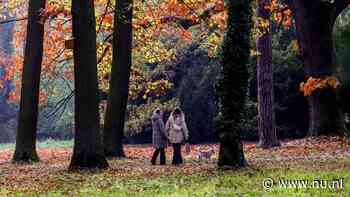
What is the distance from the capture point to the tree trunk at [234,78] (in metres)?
12.6

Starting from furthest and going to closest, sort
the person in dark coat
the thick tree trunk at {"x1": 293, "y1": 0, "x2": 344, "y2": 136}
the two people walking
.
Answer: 1. the thick tree trunk at {"x1": 293, "y1": 0, "x2": 344, "y2": 136}
2. the person in dark coat
3. the two people walking

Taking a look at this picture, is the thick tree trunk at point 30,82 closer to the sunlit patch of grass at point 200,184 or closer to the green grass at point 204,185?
the sunlit patch of grass at point 200,184

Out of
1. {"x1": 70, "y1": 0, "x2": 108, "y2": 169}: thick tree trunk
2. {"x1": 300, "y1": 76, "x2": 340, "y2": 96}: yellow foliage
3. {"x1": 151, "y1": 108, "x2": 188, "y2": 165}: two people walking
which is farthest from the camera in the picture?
{"x1": 300, "y1": 76, "x2": 340, "y2": 96}: yellow foliage

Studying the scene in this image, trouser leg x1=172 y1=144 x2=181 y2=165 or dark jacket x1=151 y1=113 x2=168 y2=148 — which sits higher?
dark jacket x1=151 y1=113 x2=168 y2=148

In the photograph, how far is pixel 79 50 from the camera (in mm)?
14391

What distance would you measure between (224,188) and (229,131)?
10.7ft

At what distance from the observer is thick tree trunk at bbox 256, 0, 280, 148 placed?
1995 centimetres

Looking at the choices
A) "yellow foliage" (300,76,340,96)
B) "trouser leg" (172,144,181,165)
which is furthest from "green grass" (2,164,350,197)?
"yellow foliage" (300,76,340,96)

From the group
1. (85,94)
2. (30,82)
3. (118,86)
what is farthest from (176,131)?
(30,82)

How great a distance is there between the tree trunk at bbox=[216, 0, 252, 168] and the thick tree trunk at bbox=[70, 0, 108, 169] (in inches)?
137

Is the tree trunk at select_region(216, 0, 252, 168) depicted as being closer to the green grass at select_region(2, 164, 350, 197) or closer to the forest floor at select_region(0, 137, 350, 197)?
the forest floor at select_region(0, 137, 350, 197)

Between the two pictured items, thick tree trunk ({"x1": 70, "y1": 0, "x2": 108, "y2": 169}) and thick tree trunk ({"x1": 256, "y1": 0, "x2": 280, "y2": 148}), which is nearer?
thick tree trunk ({"x1": 70, "y1": 0, "x2": 108, "y2": 169})

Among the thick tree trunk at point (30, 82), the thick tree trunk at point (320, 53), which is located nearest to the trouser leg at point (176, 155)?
the thick tree trunk at point (30, 82)

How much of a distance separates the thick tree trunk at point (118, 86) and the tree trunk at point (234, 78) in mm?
6955
